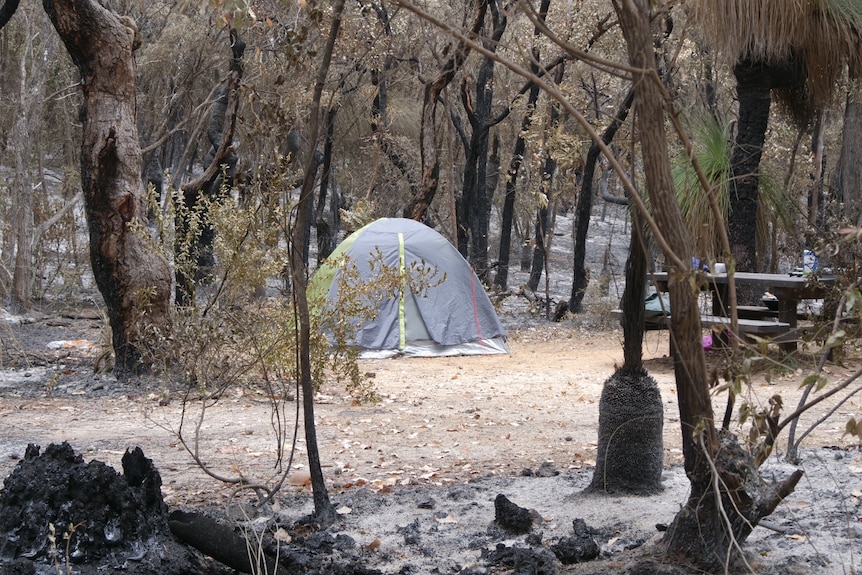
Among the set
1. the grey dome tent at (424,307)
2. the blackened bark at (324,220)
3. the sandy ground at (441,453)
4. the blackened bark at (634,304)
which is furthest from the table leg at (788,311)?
the blackened bark at (324,220)

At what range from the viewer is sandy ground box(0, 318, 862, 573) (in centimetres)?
389

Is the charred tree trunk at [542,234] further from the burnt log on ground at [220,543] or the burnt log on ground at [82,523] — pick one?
the burnt log on ground at [82,523]

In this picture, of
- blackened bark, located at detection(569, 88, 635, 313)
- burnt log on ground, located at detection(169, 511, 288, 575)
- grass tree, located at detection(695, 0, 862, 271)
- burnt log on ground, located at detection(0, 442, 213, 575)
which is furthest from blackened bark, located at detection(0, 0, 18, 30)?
blackened bark, located at detection(569, 88, 635, 313)

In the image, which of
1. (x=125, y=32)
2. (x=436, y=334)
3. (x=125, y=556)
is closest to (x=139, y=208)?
(x=125, y=32)

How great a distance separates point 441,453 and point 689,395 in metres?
3.17

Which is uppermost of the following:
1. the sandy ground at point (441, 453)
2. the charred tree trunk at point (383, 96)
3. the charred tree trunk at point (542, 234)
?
the charred tree trunk at point (383, 96)

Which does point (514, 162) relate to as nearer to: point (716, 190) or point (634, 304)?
point (716, 190)

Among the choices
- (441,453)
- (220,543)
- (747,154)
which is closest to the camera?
(220,543)

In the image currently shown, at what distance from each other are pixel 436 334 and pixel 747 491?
927 centimetres

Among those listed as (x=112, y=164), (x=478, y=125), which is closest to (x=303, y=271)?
(x=112, y=164)

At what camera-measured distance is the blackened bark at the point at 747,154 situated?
36.6ft

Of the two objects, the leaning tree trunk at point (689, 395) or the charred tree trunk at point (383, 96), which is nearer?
the leaning tree trunk at point (689, 395)

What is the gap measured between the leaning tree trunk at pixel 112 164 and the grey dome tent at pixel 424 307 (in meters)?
3.91

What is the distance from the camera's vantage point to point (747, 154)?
438 inches
